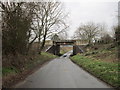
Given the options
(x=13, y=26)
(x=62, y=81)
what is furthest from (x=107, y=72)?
(x=13, y=26)

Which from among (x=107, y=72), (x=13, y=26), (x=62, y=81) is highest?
(x=13, y=26)

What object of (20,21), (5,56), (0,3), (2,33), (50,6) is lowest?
(5,56)

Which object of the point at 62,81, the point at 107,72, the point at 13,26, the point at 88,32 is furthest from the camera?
the point at 88,32

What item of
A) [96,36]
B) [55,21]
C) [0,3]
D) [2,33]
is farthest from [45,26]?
[96,36]

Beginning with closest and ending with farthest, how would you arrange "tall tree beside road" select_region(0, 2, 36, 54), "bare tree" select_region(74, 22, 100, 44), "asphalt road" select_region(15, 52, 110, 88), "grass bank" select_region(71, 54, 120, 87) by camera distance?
"asphalt road" select_region(15, 52, 110, 88), "grass bank" select_region(71, 54, 120, 87), "tall tree beside road" select_region(0, 2, 36, 54), "bare tree" select_region(74, 22, 100, 44)

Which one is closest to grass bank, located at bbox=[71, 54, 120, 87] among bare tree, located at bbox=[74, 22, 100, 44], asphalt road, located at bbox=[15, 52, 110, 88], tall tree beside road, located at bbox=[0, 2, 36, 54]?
asphalt road, located at bbox=[15, 52, 110, 88]

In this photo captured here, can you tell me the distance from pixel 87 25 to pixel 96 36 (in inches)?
237

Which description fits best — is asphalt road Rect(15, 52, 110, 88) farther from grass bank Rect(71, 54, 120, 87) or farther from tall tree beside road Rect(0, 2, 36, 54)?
tall tree beside road Rect(0, 2, 36, 54)

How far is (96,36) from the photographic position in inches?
3000

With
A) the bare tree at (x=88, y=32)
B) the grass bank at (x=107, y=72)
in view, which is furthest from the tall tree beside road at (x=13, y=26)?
the bare tree at (x=88, y=32)

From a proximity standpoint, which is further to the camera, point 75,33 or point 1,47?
point 75,33

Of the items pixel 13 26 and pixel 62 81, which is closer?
pixel 62 81

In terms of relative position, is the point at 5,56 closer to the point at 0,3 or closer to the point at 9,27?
the point at 9,27

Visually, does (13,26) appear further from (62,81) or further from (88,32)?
(88,32)
